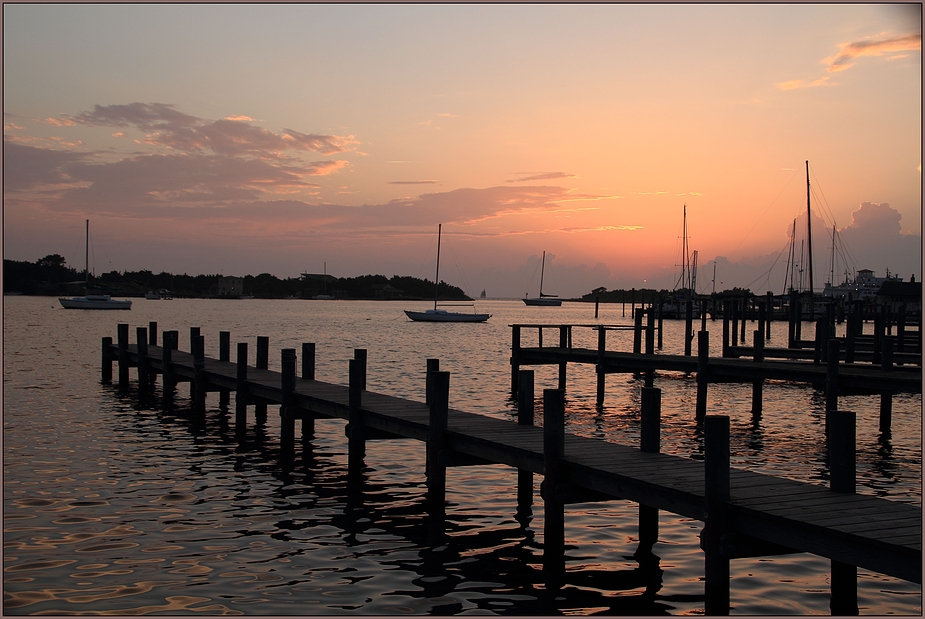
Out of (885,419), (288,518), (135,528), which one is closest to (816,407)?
(885,419)

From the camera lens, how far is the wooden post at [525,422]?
1239 centimetres

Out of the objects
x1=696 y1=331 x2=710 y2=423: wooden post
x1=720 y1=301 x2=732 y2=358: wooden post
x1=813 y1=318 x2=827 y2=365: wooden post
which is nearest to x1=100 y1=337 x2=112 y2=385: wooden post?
x1=696 y1=331 x2=710 y2=423: wooden post

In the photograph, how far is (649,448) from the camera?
424 inches

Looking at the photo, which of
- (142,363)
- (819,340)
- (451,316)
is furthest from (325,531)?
(451,316)

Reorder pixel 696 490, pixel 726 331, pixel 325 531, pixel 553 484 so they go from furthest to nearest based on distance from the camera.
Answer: pixel 726 331 → pixel 325 531 → pixel 553 484 → pixel 696 490

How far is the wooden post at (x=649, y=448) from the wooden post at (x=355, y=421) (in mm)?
5364

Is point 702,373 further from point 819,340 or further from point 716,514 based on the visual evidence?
point 716,514

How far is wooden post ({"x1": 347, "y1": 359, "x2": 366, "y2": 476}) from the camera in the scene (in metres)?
14.2

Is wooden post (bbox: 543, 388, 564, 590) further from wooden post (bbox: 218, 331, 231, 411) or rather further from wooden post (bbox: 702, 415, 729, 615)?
wooden post (bbox: 218, 331, 231, 411)

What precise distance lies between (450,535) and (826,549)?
17.4ft

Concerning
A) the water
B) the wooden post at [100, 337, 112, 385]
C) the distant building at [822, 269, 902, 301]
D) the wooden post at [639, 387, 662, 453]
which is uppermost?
the distant building at [822, 269, 902, 301]

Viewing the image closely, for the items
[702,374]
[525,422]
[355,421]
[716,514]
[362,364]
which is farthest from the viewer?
[702,374]

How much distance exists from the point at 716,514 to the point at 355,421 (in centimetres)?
762

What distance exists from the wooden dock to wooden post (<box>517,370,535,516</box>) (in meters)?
0.02
